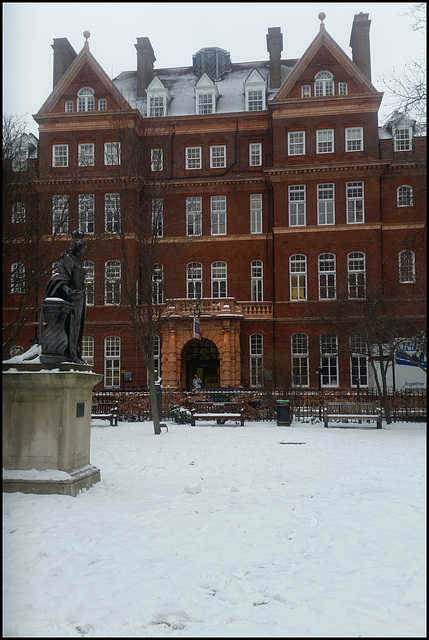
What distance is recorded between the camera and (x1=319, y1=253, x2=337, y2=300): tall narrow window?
3459 cm

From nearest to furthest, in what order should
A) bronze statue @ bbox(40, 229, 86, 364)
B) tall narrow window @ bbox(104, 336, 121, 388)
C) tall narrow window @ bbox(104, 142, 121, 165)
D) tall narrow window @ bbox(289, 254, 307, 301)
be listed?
bronze statue @ bbox(40, 229, 86, 364), tall narrow window @ bbox(104, 142, 121, 165), tall narrow window @ bbox(289, 254, 307, 301), tall narrow window @ bbox(104, 336, 121, 388)

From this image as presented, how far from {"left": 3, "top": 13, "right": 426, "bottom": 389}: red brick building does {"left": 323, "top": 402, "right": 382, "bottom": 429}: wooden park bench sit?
9.64 m

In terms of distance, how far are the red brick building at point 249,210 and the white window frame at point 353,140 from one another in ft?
0.23

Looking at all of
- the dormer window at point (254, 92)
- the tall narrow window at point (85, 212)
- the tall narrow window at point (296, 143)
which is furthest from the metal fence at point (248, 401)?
the dormer window at point (254, 92)

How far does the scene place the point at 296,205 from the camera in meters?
35.2

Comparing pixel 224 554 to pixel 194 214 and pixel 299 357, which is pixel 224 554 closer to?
pixel 299 357

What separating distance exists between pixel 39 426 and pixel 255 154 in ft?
104

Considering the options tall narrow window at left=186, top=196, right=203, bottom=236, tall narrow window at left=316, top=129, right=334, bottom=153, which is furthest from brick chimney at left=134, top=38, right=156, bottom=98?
tall narrow window at left=316, top=129, right=334, bottom=153

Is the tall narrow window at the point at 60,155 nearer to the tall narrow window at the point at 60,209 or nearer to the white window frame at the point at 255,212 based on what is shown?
the white window frame at the point at 255,212

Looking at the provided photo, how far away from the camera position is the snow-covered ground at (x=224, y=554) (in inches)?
160

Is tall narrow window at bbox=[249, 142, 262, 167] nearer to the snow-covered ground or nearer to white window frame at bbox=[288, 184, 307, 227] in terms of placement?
white window frame at bbox=[288, 184, 307, 227]

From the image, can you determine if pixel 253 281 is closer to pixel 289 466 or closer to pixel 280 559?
pixel 289 466

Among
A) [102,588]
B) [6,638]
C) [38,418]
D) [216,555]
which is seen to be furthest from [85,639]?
[38,418]

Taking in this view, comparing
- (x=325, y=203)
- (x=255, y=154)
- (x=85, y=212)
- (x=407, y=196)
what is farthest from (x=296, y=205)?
(x=407, y=196)
